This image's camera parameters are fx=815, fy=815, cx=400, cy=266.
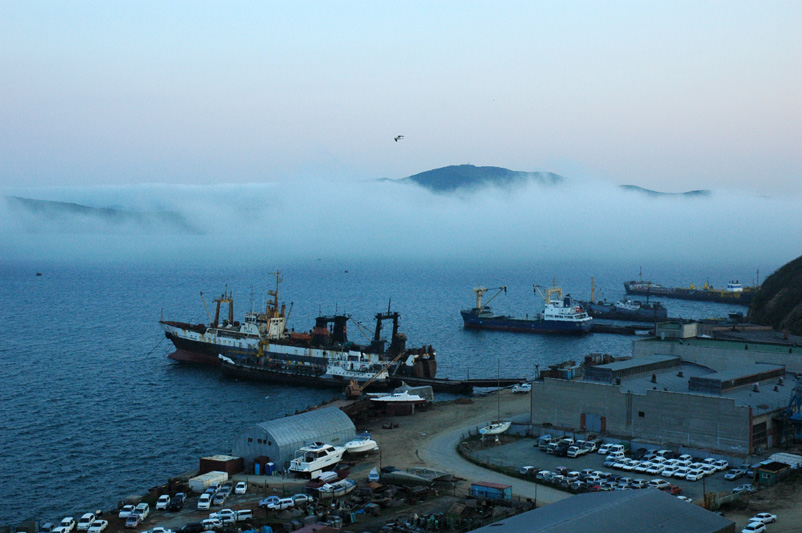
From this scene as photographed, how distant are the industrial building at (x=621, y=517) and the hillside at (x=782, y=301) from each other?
45039 mm

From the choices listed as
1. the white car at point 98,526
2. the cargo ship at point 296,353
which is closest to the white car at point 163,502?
the white car at point 98,526

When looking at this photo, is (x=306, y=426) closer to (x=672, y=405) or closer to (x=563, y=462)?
(x=563, y=462)

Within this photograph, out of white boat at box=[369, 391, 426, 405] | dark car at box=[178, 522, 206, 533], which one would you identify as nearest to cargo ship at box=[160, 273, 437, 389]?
white boat at box=[369, 391, 426, 405]

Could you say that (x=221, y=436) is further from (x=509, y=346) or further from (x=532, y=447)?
(x=509, y=346)

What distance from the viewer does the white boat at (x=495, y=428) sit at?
32781mm

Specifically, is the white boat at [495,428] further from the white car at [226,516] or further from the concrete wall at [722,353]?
the white car at [226,516]

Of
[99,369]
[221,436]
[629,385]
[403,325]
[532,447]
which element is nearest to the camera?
[532,447]

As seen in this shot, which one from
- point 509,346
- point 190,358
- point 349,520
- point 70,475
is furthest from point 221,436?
point 509,346

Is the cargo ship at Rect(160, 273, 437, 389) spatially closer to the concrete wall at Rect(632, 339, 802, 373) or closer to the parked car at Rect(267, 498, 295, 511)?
the concrete wall at Rect(632, 339, 802, 373)

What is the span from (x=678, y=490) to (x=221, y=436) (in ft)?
68.5

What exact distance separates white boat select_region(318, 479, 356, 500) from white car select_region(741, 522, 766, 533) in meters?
11.4

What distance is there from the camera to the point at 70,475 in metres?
31.1

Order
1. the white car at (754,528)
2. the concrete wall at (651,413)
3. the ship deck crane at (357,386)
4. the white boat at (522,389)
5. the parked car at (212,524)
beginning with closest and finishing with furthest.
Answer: the white car at (754,528) < the parked car at (212,524) < the concrete wall at (651,413) < the white boat at (522,389) < the ship deck crane at (357,386)

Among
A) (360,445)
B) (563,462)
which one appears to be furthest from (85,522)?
(563,462)
